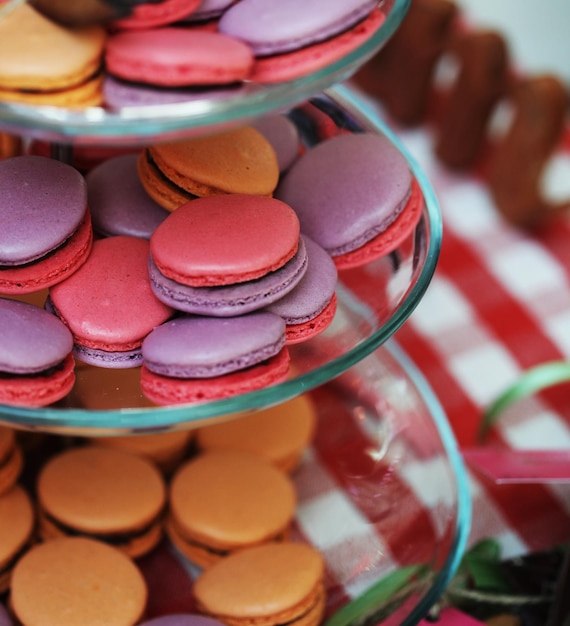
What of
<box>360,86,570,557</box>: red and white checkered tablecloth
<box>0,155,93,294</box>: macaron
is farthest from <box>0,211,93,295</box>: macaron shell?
<box>360,86,570,557</box>: red and white checkered tablecloth

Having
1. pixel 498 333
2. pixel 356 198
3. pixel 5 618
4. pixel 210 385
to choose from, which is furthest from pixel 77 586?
pixel 498 333

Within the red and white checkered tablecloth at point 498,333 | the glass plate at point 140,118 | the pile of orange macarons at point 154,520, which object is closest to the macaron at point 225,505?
the pile of orange macarons at point 154,520

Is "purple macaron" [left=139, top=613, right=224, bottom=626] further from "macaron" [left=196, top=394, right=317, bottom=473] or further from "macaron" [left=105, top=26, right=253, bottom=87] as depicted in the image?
"macaron" [left=105, top=26, right=253, bottom=87]

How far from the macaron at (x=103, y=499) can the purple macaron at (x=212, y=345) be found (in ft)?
0.86

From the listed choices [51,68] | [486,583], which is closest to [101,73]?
[51,68]

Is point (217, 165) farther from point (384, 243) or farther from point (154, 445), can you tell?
point (154, 445)

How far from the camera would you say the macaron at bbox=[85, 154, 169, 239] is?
2.22 ft

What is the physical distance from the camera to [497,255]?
1.16 metres

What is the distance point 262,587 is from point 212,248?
30 cm

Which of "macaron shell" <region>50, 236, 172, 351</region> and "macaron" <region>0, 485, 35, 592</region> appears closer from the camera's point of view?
"macaron shell" <region>50, 236, 172, 351</region>

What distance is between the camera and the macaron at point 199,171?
0.64 m

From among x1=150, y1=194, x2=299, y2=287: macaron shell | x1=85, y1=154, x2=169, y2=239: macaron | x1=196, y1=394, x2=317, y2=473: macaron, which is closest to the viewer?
x1=150, y1=194, x2=299, y2=287: macaron shell

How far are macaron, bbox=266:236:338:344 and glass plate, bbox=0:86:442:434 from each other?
12mm

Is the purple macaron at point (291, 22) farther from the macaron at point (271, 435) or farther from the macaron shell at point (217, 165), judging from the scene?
the macaron at point (271, 435)
